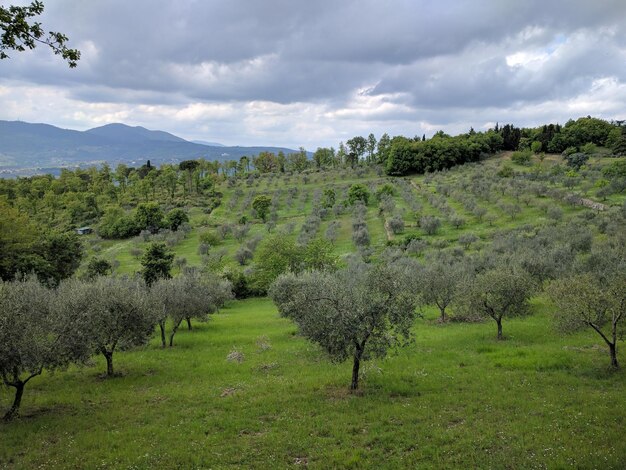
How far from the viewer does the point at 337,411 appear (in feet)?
62.5

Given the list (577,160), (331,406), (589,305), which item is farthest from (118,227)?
(577,160)

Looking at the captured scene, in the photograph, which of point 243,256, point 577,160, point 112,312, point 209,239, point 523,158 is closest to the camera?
point 112,312

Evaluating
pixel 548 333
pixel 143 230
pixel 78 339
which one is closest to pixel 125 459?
pixel 78 339

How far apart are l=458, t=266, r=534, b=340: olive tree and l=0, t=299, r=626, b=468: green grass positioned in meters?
2.31

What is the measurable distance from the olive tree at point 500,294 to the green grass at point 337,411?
231 cm

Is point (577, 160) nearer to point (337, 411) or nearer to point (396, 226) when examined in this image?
point (396, 226)

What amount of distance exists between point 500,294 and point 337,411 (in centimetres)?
1809

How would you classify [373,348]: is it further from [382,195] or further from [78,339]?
[382,195]

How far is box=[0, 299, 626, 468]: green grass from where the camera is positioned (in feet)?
49.1

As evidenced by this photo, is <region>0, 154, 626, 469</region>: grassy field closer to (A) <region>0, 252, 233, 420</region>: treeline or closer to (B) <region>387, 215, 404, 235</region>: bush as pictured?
(A) <region>0, 252, 233, 420</region>: treeline

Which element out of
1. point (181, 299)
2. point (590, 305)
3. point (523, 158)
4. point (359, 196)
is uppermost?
point (523, 158)

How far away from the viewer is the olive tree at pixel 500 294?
30.5 m

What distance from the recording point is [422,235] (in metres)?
80.6

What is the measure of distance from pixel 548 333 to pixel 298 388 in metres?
21.6
